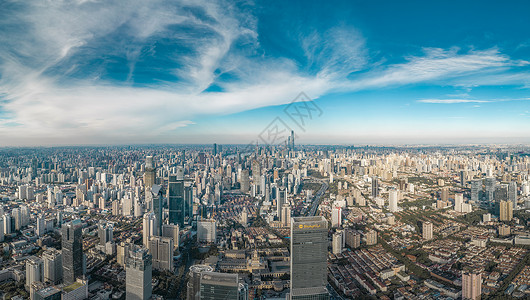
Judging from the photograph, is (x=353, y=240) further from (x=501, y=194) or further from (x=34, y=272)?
(x=501, y=194)

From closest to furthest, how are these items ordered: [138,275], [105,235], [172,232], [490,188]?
[138,275] < [105,235] < [172,232] < [490,188]

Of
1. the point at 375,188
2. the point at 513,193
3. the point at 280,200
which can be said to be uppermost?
the point at 513,193

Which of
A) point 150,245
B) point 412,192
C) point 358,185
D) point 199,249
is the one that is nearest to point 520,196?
point 412,192

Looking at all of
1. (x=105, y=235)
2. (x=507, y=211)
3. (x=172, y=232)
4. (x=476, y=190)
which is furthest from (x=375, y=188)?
(x=105, y=235)

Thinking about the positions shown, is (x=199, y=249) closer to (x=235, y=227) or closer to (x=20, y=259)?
(x=235, y=227)

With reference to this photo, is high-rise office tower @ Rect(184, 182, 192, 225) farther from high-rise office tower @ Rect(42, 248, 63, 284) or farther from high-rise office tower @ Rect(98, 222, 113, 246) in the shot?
high-rise office tower @ Rect(42, 248, 63, 284)

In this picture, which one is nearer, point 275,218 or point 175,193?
point 175,193

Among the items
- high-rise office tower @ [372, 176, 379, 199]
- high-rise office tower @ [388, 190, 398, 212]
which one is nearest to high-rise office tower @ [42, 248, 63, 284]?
high-rise office tower @ [388, 190, 398, 212]
